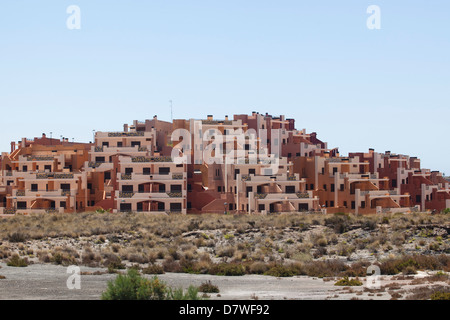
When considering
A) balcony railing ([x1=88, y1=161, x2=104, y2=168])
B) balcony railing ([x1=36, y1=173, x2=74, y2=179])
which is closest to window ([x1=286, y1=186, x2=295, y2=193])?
balcony railing ([x1=88, y1=161, x2=104, y2=168])

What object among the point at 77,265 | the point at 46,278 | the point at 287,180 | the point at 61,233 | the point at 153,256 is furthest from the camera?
the point at 287,180

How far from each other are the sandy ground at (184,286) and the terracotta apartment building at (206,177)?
4327cm

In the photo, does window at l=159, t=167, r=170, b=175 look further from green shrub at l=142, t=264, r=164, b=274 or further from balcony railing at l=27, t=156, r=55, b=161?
green shrub at l=142, t=264, r=164, b=274

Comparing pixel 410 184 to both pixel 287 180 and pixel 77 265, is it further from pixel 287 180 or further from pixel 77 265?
pixel 77 265

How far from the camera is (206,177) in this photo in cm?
8656

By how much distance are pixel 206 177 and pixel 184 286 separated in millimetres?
58165

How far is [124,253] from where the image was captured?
40250 millimetres

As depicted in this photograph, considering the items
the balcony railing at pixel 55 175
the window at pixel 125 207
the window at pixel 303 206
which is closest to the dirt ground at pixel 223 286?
the window at pixel 125 207

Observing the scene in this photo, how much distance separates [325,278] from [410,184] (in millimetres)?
64703

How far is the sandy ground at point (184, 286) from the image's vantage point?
25.2 m

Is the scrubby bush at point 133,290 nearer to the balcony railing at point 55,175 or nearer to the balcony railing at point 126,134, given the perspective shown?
the balcony railing at point 55,175

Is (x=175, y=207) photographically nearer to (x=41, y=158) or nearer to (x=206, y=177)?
(x=206, y=177)

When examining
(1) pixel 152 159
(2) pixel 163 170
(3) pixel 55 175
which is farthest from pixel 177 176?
(3) pixel 55 175
